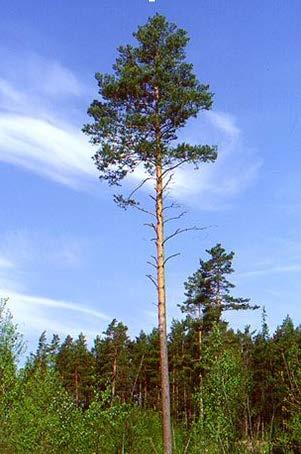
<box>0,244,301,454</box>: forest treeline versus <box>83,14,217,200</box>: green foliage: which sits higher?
<box>83,14,217,200</box>: green foliage

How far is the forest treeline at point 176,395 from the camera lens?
382 centimetres

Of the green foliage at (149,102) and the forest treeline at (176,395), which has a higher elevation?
the green foliage at (149,102)

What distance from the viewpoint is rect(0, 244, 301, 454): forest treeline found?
12.5 feet

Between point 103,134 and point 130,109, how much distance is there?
138 cm

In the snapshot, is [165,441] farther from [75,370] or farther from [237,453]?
[75,370]

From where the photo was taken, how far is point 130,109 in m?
23.7

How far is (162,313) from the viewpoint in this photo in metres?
21.5

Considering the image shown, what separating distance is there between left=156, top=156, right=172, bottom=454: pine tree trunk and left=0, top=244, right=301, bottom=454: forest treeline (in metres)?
0.75

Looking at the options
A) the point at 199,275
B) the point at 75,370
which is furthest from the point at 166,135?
the point at 75,370

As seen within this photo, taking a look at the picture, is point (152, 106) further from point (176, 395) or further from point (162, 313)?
point (176, 395)

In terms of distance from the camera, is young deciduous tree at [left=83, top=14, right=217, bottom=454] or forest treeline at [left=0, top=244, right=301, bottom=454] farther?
young deciduous tree at [left=83, top=14, right=217, bottom=454]

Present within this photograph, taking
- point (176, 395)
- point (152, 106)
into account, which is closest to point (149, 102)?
point (152, 106)

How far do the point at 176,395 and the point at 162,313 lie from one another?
41.0 metres

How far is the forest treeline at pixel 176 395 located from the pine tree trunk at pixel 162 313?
0.75 metres
